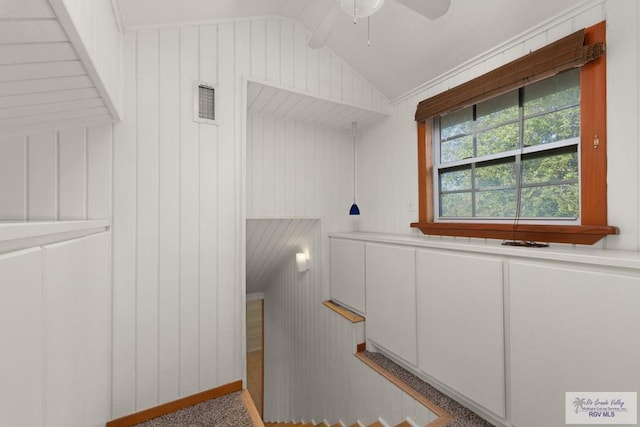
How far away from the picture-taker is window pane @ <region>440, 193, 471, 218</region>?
2023 mm

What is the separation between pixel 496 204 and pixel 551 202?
1.01 ft

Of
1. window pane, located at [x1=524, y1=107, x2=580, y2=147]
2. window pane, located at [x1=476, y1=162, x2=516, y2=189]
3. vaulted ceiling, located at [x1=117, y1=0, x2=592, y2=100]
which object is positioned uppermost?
vaulted ceiling, located at [x1=117, y1=0, x2=592, y2=100]

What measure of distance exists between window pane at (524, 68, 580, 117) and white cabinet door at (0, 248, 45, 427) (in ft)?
7.51

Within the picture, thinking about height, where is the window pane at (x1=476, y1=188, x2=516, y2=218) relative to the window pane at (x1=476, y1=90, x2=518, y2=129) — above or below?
below

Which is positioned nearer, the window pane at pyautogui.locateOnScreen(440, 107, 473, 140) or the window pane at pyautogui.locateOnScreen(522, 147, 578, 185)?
the window pane at pyautogui.locateOnScreen(522, 147, 578, 185)

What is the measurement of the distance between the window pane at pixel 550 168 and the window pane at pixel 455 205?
1.34ft

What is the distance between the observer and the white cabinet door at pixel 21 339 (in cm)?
48

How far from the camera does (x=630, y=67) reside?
1.21 m

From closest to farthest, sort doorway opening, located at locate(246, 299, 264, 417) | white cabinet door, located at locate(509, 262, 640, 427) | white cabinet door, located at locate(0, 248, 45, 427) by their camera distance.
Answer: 1. white cabinet door, located at locate(0, 248, 45, 427)
2. white cabinet door, located at locate(509, 262, 640, 427)
3. doorway opening, located at locate(246, 299, 264, 417)

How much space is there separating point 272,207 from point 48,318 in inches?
75.1

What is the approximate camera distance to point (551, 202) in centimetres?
156

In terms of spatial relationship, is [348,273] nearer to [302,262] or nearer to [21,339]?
[302,262]

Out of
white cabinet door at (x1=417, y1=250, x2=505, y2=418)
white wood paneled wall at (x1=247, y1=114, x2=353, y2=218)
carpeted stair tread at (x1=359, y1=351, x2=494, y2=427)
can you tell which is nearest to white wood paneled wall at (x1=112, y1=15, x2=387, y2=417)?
white wood paneled wall at (x1=247, y1=114, x2=353, y2=218)

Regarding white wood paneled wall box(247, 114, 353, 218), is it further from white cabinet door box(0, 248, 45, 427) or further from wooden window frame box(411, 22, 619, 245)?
white cabinet door box(0, 248, 45, 427)
